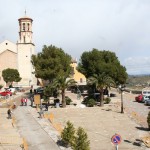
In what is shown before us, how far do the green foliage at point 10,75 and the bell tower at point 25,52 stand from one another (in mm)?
6464

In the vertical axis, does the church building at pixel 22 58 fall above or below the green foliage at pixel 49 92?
above

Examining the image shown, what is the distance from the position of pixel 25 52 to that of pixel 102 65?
35752 mm

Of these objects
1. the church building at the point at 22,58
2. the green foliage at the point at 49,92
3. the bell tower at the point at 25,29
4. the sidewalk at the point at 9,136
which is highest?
the bell tower at the point at 25,29

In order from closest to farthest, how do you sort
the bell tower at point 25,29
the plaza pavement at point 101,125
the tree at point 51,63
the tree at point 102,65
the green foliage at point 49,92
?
1. the plaza pavement at point 101,125
2. the green foliage at point 49,92
3. the tree at point 51,63
4. the tree at point 102,65
5. the bell tower at point 25,29

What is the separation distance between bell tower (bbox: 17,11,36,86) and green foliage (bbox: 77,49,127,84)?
28164 mm

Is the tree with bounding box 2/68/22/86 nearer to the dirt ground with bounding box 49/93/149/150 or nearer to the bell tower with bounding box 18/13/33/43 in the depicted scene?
the bell tower with bounding box 18/13/33/43

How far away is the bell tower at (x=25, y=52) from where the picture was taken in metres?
89.2

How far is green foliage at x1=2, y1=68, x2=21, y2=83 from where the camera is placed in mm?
82625

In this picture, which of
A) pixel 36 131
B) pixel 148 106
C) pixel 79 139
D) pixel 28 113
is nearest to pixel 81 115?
pixel 28 113

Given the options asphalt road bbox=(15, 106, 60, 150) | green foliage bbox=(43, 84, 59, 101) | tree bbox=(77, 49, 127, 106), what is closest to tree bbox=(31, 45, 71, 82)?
tree bbox=(77, 49, 127, 106)

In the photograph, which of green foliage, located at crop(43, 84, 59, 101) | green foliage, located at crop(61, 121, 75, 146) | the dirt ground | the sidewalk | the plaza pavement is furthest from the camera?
green foliage, located at crop(43, 84, 59, 101)

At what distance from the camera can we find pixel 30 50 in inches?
3556

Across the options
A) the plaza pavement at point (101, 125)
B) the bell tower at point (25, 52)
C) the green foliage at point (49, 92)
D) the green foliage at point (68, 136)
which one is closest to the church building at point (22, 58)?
the bell tower at point (25, 52)

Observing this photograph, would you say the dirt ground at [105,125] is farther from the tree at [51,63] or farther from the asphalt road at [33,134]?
the tree at [51,63]
